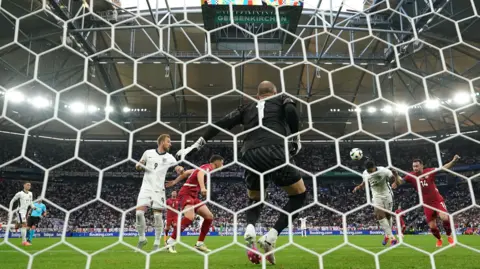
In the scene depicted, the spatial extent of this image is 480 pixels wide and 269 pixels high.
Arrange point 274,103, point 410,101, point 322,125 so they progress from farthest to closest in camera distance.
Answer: point 322,125 < point 410,101 < point 274,103

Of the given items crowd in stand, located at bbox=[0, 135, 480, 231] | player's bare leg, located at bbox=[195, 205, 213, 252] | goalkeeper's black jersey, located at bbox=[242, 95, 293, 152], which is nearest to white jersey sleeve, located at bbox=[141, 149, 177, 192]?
player's bare leg, located at bbox=[195, 205, 213, 252]

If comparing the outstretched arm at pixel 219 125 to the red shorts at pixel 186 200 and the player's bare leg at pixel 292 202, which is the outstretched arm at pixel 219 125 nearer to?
the player's bare leg at pixel 292 202

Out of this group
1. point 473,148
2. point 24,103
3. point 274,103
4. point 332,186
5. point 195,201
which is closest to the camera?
point 274,103

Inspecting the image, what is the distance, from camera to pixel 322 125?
73.6 ft

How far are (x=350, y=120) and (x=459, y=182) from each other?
964 centimetres

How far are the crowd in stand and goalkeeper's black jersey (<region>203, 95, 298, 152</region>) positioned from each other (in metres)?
17.5

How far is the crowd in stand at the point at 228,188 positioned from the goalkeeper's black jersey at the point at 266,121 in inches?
689

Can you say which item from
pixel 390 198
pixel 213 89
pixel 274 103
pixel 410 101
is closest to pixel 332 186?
pixel 410 101

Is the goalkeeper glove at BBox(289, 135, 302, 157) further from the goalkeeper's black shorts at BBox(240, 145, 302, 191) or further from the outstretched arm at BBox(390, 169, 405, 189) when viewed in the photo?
the outstretched arm at BBox(390, 169, 405, 189)

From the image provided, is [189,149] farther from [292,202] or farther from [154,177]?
[154,177]

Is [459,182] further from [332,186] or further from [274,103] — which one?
[274,103]

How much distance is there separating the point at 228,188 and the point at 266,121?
23.2 metres

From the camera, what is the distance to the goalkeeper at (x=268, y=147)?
3.04 metres

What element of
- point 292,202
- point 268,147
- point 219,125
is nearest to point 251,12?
point 219,125
